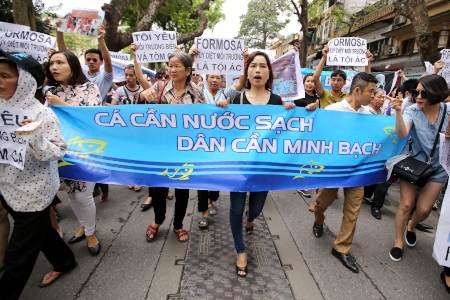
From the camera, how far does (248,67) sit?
→ 8.43ft

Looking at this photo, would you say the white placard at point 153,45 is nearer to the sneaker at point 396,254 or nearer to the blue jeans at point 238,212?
the blue jeans at point 238,212

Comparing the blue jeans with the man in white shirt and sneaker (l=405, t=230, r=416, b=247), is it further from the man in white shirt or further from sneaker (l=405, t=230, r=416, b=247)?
sneaker (l=405, t=230, r=416, b=247)

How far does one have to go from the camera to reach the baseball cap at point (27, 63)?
69.6 inches

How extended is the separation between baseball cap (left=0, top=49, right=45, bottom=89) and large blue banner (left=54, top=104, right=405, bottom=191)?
1.99 ft

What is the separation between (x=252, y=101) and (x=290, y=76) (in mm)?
1014

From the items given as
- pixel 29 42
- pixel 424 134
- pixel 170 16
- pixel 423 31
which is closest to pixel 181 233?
pixel 424 134

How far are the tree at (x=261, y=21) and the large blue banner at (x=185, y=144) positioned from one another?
44.1 meters

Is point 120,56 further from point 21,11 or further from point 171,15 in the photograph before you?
point 171,15

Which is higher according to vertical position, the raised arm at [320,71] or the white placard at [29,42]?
the white placard at [29,42]

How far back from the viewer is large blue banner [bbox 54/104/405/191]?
256 centimetres

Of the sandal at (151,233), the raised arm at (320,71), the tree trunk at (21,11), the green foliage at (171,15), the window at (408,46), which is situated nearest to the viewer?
the sandal at (151,233)

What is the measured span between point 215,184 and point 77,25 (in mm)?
2539

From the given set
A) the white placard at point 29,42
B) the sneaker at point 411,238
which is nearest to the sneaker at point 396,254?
the sneaker at point 411,238

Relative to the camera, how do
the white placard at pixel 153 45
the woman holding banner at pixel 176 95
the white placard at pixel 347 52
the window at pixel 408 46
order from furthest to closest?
1. the window at pixel 408 46
2. the white placard at pixel 347 52
3. the white placard at pixel 153 45
4. the woman holding banner at pixel 176 95
